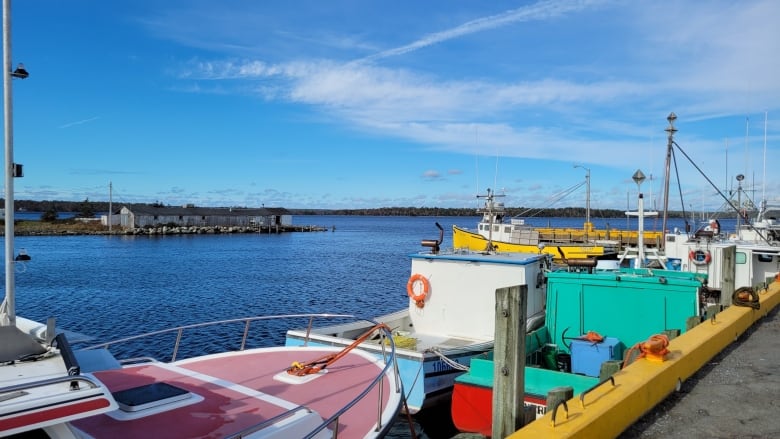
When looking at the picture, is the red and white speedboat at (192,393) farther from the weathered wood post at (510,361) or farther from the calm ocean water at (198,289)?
the calm ocean water at (198,289)

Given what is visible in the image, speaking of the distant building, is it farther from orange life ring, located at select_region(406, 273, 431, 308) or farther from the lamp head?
the lamp head

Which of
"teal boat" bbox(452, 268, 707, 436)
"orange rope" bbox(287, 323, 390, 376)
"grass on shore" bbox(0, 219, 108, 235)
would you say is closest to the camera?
"orange rope" bbox(287, 323, 390, 376)

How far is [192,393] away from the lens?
616cm

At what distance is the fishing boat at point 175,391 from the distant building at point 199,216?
104321mm

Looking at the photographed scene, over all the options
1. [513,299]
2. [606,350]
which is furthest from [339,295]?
[513,299]

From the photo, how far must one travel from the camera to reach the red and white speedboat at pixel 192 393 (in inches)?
154

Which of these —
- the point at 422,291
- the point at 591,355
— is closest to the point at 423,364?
the point at 422,291

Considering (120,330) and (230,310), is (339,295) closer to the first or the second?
(230,310)

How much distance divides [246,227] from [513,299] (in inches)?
4582

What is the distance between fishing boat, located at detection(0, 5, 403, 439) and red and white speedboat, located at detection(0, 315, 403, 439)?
0.4 inches

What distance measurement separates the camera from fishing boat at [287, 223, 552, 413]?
12.7 meters

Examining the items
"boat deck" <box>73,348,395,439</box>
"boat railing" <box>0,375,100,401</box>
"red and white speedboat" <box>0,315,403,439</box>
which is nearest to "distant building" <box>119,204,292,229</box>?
"boat deck" <box>73,348,395,439</box>

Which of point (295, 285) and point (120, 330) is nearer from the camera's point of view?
point (120, 330)

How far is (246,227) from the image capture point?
11781 cm
